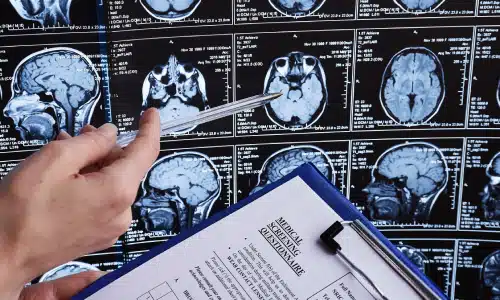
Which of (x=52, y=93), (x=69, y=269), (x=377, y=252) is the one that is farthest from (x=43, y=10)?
(x=377, y=252)

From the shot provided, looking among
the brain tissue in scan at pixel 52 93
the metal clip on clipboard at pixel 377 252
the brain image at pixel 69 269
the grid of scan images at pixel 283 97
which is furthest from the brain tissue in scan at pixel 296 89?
the metal clip on clipboard at pixel 377 252

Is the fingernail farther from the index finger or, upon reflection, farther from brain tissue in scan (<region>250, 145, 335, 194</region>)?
brain tissue in scan (<region>250, 145, 335, 194</region>)

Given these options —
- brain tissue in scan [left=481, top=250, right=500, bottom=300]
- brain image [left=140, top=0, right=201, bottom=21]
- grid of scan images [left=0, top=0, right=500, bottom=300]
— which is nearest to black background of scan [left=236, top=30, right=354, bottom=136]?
Answer: grid of scan images [left=0, top=0, right=500, bottom=300]

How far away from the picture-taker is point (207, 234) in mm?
694

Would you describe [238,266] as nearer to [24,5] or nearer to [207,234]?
[207,234]

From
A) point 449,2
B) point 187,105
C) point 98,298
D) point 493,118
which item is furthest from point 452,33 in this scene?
point 98,298

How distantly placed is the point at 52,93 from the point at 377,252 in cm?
82

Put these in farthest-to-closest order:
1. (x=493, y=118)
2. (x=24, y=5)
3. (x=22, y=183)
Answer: (x=493, y=118)
(x=24, y=5)
(x=22, y=183)

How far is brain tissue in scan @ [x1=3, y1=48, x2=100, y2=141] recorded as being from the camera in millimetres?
1221

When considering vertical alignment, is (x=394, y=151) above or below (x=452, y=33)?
below

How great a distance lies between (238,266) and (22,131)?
0.76m

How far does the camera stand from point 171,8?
121 centimetres

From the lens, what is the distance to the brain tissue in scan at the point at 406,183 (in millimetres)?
1341

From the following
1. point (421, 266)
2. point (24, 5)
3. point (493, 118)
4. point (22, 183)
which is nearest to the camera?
point (22, 183)
